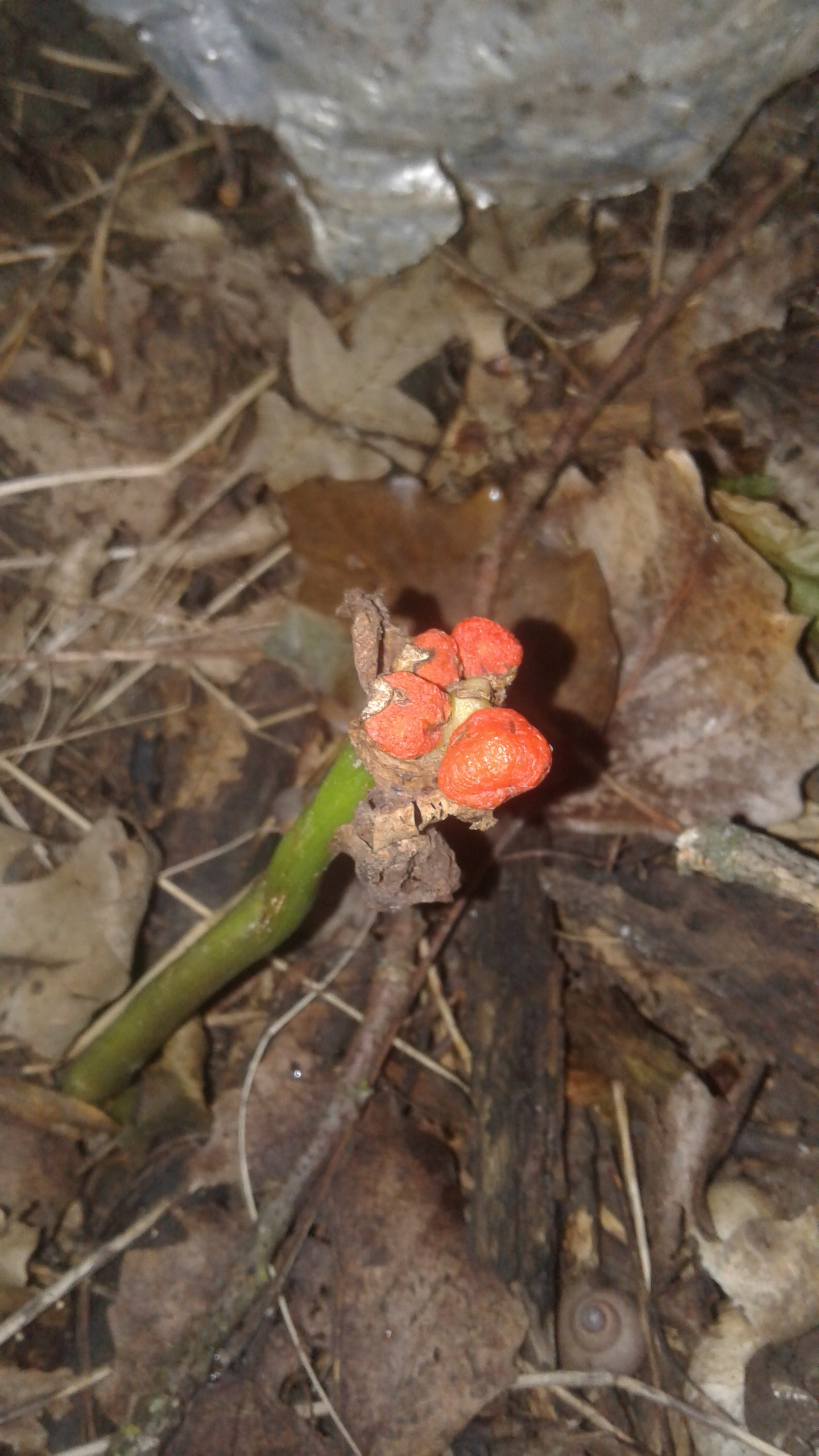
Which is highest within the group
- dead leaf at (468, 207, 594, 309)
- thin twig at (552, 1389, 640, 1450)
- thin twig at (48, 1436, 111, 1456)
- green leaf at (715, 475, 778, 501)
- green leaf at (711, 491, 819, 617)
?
dead leaf at (468, 207, 594, 309)

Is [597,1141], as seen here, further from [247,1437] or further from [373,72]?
[373,72]

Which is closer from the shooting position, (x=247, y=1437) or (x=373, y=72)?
(x=247, y=1437)

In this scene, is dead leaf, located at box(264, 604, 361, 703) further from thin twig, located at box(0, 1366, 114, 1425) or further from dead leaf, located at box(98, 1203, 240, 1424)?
thin twig, located at box(0, 1366, 114, 1425)

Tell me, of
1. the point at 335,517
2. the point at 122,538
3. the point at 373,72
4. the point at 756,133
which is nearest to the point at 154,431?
the point at 122,538

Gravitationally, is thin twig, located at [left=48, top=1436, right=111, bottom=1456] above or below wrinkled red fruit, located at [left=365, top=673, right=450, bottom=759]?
below

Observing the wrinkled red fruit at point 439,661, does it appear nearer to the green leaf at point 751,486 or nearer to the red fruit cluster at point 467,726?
the red fruit cluster at point 467,726

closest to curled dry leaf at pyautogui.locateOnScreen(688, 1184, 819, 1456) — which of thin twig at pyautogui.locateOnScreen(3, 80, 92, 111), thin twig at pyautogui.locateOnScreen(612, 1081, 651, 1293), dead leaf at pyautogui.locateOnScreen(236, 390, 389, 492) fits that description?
thin twig at pyautogui.locateOnScreen(612, 1081, 651, 1293)
